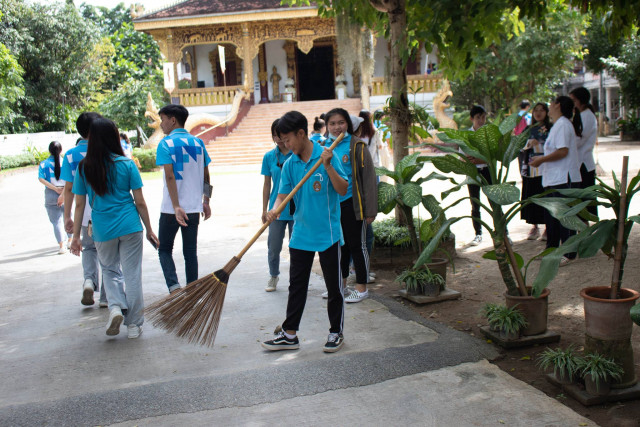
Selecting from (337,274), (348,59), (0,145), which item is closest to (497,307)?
(337,274)

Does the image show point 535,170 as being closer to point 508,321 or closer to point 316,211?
point 508,321

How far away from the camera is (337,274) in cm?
394

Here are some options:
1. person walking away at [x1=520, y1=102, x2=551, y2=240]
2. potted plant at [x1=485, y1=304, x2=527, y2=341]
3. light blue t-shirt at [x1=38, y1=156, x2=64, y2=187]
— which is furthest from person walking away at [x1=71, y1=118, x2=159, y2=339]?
person walking away at [x1=520, y1=102, x2=551, y2=240]

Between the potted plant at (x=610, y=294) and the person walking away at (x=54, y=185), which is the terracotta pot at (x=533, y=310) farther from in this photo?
the person walking away at (x=54, y=185)

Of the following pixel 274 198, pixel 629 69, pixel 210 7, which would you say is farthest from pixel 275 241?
pixel 629 69

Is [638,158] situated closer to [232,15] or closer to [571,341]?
[571,341]

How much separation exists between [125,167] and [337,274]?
1.80 m

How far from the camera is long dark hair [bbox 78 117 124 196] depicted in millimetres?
4227

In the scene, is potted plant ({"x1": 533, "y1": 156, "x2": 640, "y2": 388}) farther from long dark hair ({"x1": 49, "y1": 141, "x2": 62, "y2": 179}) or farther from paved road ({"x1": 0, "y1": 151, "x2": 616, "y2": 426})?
long dark hair ({"x1": 49, "y1": 141, "x2": 62, "y2": 179})

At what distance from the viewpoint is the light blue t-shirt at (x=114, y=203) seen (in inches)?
169

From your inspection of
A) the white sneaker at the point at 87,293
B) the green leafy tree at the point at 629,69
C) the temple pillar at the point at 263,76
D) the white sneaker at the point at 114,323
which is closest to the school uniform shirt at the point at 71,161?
the white sneaker at the point at 87,293

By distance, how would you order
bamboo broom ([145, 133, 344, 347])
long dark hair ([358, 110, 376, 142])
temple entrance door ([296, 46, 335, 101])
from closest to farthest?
bamboo broom ([145, 133, 344, 347])
long dark hair ([358, 110, 376, 142])
temple entrance door ([296, 46, 335, 101])

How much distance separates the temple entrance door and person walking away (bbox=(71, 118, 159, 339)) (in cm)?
2551

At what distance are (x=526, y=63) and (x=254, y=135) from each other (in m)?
10.5
